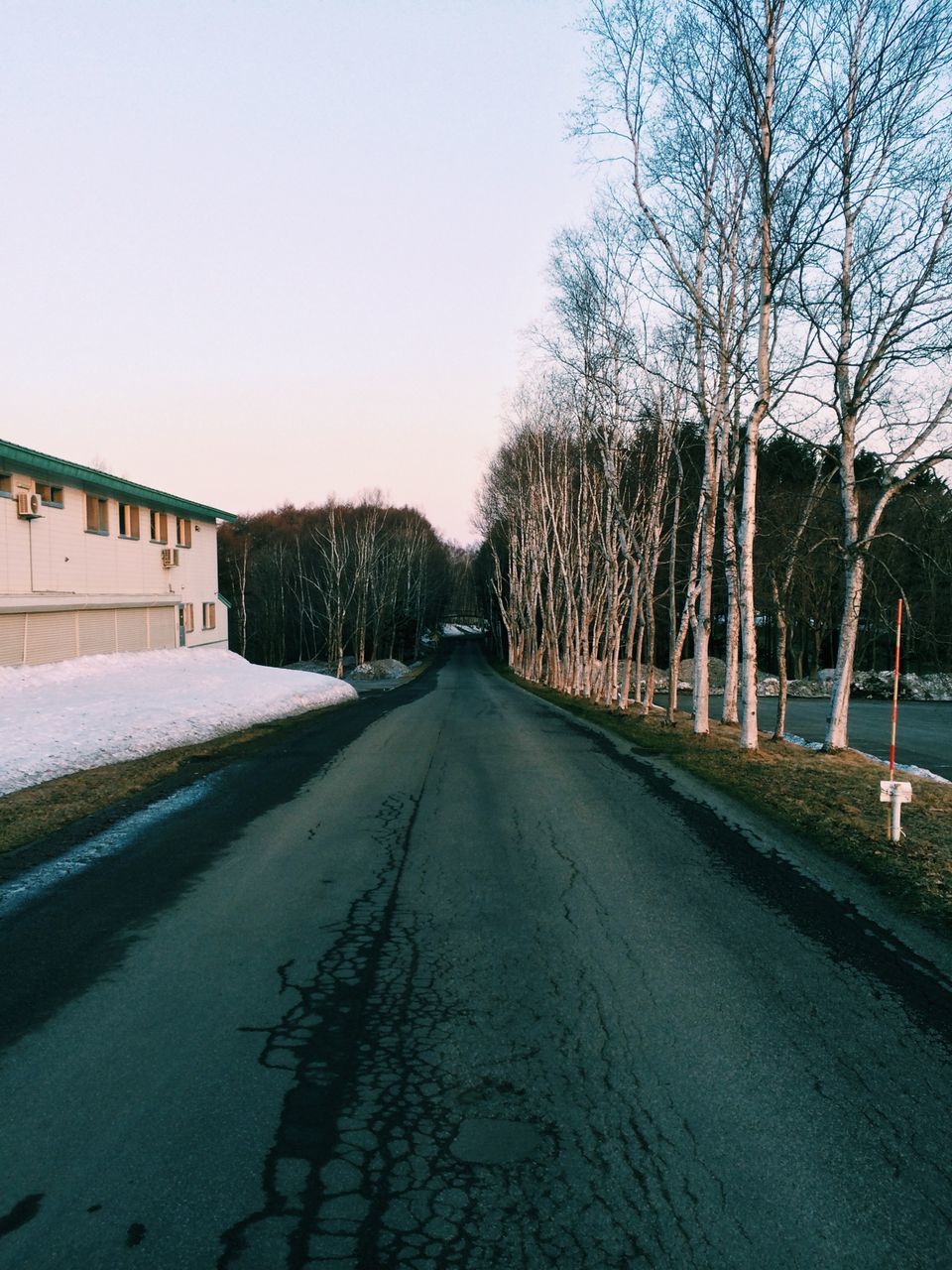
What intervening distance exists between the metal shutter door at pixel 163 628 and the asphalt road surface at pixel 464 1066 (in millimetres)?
24229

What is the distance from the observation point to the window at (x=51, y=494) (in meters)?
23.1

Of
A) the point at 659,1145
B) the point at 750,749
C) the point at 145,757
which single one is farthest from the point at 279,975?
the point at 750,749

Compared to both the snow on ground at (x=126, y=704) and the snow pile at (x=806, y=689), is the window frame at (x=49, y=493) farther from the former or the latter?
the snow pile at (x=806, y=689)

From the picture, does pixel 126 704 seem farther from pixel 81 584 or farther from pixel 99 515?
pixel 99 515

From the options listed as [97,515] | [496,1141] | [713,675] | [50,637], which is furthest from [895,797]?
[713,675]

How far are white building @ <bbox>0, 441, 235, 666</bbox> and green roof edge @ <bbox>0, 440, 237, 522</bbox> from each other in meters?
0.04

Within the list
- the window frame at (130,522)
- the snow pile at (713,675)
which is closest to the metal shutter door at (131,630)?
the window frame at (130,522)

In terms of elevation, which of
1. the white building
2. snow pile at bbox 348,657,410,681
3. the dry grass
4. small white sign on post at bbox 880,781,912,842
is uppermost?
the white building

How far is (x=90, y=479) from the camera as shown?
24.9m

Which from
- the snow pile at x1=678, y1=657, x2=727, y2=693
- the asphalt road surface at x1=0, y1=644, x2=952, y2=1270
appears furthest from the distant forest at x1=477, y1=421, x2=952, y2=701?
the asphalt road surface at x1=0, y1=644, x2=952, y2=1270

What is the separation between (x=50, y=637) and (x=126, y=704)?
602 cm

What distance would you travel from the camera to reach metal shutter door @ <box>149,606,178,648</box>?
30344mm

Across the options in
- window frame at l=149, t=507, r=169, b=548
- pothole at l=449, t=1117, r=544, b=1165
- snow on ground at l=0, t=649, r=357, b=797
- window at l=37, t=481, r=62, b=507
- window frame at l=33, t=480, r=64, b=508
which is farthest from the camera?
window frame at l=149, t=507, r=169, b=548

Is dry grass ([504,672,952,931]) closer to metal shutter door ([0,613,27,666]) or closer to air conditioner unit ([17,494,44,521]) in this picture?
metal shutter door ([0,613,27,666])
